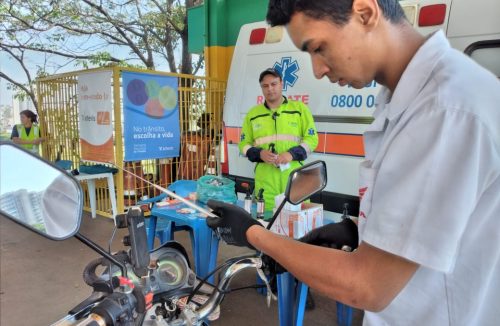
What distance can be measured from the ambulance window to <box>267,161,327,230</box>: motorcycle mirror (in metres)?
2.14

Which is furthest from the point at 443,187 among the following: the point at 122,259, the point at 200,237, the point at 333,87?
Answer: the point at 333,87

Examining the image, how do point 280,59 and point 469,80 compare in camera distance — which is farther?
point 280,59

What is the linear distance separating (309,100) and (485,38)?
1492mm

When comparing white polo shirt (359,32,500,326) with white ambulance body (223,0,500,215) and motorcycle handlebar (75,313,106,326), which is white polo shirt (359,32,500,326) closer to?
motorcycle handlebar (75,313,106,326)

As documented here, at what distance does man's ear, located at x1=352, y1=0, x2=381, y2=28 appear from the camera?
75 centimetres

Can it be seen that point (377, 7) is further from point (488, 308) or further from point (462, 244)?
point (488, 308)

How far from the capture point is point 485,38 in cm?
266

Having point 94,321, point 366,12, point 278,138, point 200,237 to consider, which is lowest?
point 200,237

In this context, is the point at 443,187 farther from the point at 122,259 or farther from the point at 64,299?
the point at 64,299

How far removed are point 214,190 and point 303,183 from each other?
68.2 inches

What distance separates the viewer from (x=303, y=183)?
49.4 inches

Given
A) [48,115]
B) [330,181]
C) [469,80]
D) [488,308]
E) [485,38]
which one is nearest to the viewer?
[469,80]

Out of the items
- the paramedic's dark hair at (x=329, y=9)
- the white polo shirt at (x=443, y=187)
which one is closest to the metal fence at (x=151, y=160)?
the paramedic's dark hair at (x=329, y=9)

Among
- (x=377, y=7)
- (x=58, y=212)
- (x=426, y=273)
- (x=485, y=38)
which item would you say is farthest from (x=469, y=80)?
(x=485, y=38)
